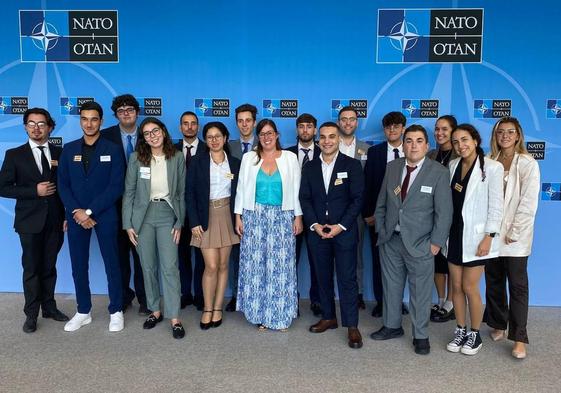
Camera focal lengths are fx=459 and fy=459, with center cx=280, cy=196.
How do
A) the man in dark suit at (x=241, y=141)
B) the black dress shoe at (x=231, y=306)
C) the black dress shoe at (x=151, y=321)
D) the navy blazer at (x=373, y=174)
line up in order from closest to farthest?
the black dress shoe at (x=151, y=321)
the man in dark suit at (x=241, y=141)
the navy blazer at (x=373, y=174)
the black dress shoe at (x=231, y=306)

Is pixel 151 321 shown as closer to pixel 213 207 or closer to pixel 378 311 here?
pixel 213 207

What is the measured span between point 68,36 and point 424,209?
370cm

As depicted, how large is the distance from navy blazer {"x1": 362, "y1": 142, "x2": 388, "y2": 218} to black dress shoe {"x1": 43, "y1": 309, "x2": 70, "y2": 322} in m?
2.73

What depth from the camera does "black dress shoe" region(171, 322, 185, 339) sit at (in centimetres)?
355

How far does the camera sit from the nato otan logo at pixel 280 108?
175 inches

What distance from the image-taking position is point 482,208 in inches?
123

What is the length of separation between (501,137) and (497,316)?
1.39 m

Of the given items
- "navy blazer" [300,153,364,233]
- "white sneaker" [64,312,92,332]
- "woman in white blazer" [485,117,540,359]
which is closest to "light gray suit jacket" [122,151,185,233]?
"white sneaker" [64,312,92,332]

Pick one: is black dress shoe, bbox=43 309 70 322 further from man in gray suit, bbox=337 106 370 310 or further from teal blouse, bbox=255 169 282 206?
man in gray suit, bbox=337 106 370 310

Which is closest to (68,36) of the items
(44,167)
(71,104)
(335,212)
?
(71,104)

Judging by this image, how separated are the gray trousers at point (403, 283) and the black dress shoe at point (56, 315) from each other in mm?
2676

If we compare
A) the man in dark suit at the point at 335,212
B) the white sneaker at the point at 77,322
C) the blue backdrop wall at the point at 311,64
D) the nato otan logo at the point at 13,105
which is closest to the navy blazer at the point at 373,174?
the blue backdrop wall at the point at 311,64

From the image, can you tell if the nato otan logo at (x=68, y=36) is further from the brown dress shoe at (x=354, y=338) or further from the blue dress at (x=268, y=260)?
the brown dress shoe at (x=354, y=338)

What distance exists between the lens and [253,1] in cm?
434
